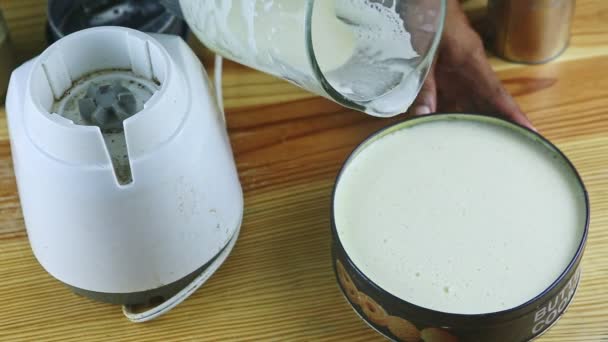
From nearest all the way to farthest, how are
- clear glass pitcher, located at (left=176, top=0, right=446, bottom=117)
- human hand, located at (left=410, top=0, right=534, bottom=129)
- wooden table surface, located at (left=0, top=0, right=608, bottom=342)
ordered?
clear glass pitcher, located at (left=176, top=0, right=446, bottom=117) → wooden table surface, located at (left=0, top=0, right=608, bottom=342) → human hand, located at (left=410, top=0, right=534, bottom=129)

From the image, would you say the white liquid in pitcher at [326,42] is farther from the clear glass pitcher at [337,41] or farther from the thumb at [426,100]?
the thumb at [426,100]

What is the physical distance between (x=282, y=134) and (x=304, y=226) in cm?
12

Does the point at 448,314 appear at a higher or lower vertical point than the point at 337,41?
lower

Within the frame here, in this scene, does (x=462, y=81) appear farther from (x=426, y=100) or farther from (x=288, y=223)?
(x=288, y=223)

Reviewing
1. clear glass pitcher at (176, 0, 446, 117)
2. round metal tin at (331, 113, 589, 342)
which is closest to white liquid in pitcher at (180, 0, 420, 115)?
clear glass pitcher at (176, 0, 446, 117)

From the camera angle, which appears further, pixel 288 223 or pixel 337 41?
pixel 288 223

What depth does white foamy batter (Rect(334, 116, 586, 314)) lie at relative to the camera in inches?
27.3

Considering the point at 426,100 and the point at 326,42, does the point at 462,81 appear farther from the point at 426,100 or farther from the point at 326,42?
the point at 326,42

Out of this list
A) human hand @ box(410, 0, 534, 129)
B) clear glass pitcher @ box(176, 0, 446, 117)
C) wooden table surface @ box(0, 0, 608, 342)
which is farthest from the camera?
human hand @ box(410, 0, 534, 129)

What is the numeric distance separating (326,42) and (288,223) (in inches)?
8.7

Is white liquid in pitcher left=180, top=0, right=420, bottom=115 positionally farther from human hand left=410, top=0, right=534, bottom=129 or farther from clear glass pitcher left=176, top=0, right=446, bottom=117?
human hand left=410, top=0, right=534, bottom=129

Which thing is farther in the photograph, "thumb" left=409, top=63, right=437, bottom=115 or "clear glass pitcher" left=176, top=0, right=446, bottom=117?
"thumb" left=409, top=63, right=437, bottom=115

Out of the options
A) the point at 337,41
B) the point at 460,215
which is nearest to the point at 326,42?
the point at 337,41

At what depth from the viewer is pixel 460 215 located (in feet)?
2.42
